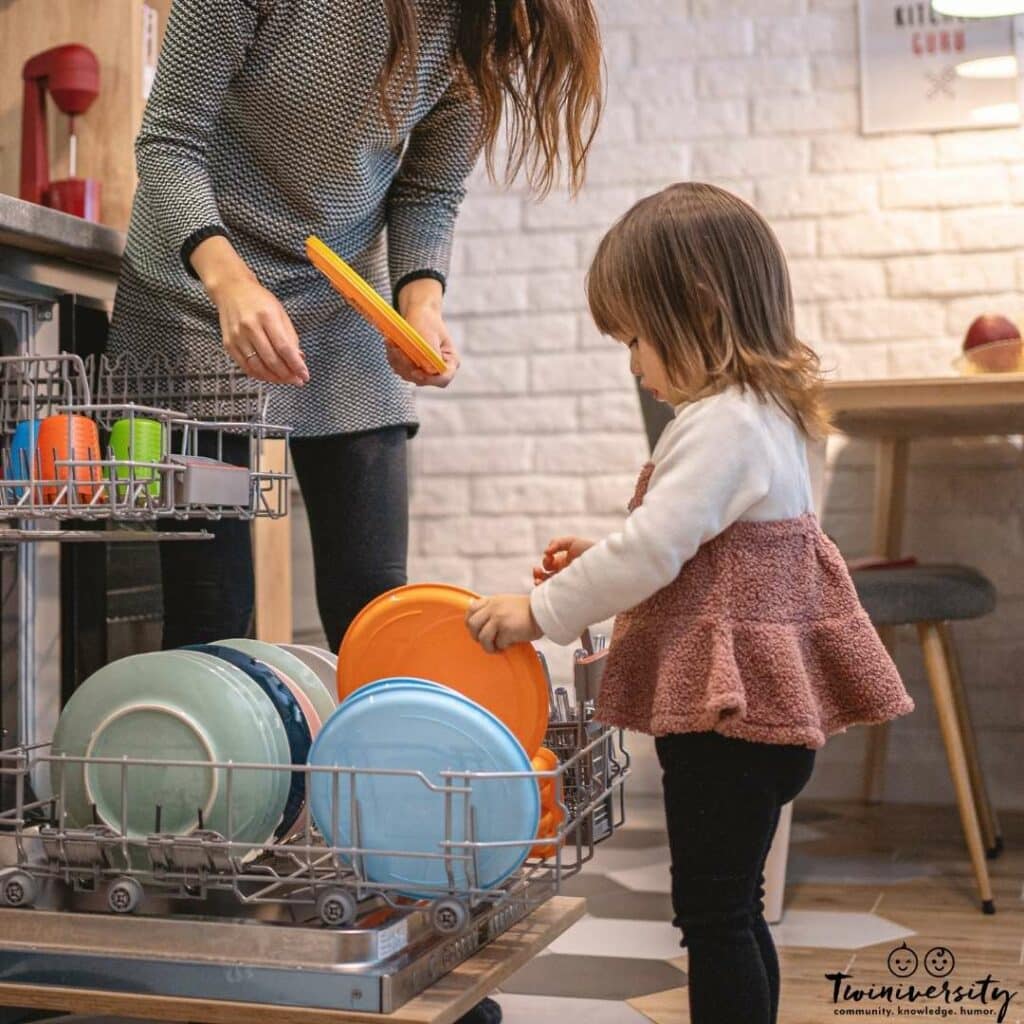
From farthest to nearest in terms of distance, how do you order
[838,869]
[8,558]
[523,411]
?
[523,411] → [838,869] → [8,558]

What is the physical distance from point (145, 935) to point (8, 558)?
32.6 inches

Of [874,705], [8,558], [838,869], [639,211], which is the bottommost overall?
[838,869]

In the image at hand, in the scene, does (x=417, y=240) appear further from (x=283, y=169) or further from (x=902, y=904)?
(x=902, y=904)

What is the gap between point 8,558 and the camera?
1.79 m

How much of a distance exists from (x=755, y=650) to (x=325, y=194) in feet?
2.07

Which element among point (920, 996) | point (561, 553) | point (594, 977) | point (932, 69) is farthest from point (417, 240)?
point (932, 69)

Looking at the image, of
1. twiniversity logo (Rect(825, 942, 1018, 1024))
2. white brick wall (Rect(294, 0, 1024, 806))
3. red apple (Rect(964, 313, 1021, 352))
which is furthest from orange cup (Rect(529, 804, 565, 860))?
white brick wall (Rect(294, 0, 1024, 806))

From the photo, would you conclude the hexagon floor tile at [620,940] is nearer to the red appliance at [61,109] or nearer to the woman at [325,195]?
the woman at [325,195]

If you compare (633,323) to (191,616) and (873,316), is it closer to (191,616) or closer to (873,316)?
(191,616)

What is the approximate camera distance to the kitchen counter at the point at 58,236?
4.59ft

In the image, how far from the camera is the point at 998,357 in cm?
238

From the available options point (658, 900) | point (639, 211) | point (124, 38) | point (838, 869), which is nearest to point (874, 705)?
point (639, 211)

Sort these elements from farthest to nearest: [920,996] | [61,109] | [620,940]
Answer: [61,109] → [620,940] → [920,996]

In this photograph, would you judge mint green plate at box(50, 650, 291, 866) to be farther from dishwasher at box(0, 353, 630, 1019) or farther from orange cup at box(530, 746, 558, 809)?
orange cup at box(530, 746, 558, 809)
